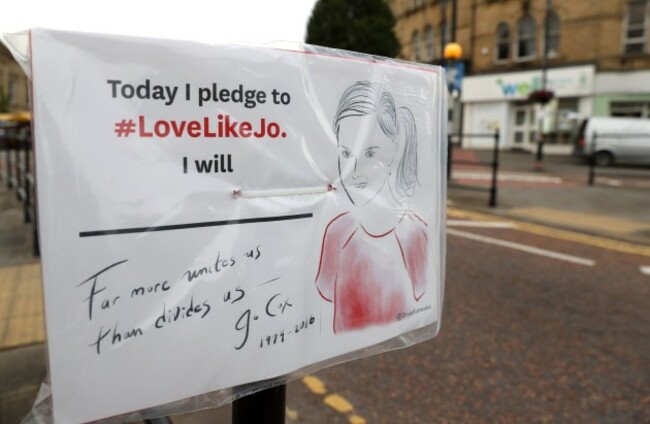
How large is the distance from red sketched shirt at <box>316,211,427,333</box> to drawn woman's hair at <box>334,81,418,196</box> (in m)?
0.10

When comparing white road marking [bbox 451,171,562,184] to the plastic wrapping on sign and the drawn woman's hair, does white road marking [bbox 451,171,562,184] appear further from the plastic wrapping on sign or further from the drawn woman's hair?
the plastic wrapping on sign

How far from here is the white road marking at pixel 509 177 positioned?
1367 centimetres

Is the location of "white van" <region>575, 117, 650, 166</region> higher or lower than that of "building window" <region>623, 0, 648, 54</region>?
lower

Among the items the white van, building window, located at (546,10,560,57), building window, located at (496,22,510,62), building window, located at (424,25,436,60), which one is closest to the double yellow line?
the white van

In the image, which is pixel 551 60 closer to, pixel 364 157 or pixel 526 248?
pixel 526 248

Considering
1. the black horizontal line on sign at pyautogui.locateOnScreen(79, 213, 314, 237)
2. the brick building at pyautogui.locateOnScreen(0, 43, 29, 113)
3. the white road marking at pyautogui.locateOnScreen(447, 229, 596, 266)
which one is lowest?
the white road marking at pyautogui.locateOnScreen(447, 229, 596, 266)

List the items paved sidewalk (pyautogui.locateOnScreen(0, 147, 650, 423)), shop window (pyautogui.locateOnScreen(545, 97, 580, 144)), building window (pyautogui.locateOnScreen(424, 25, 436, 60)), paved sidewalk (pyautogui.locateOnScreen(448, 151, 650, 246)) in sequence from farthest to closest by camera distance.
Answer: building window (pyautogui.locateOnScreen(424, 25, 436, 60)) → shop window (pyautogui.locateOnScreen(545, 97, 580, 144)) → paved sidewalk (pyautogui.locateOnScreen(448, 151, 650, 246)) → paved sidewalk (pyautogui.locateOnScreen(0, 147, 650, 423))

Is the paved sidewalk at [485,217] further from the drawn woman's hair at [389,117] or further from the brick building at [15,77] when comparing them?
the drawn woman's hair at [389,117]

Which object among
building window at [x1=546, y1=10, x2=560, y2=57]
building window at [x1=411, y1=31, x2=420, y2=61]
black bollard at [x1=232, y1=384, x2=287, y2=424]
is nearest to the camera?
black bollard at [x1=232, y1=384, x2=287, y2=424]

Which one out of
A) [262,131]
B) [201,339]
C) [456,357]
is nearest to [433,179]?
[262,131]

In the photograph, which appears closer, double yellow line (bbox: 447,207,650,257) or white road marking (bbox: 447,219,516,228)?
double yellow line (bbox: 447,207,650,257)

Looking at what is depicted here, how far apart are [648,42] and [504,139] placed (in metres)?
7.67

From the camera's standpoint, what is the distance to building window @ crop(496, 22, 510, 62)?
26.6 metres

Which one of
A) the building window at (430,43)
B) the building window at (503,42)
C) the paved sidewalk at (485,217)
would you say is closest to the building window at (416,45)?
the building window at (430,43)
